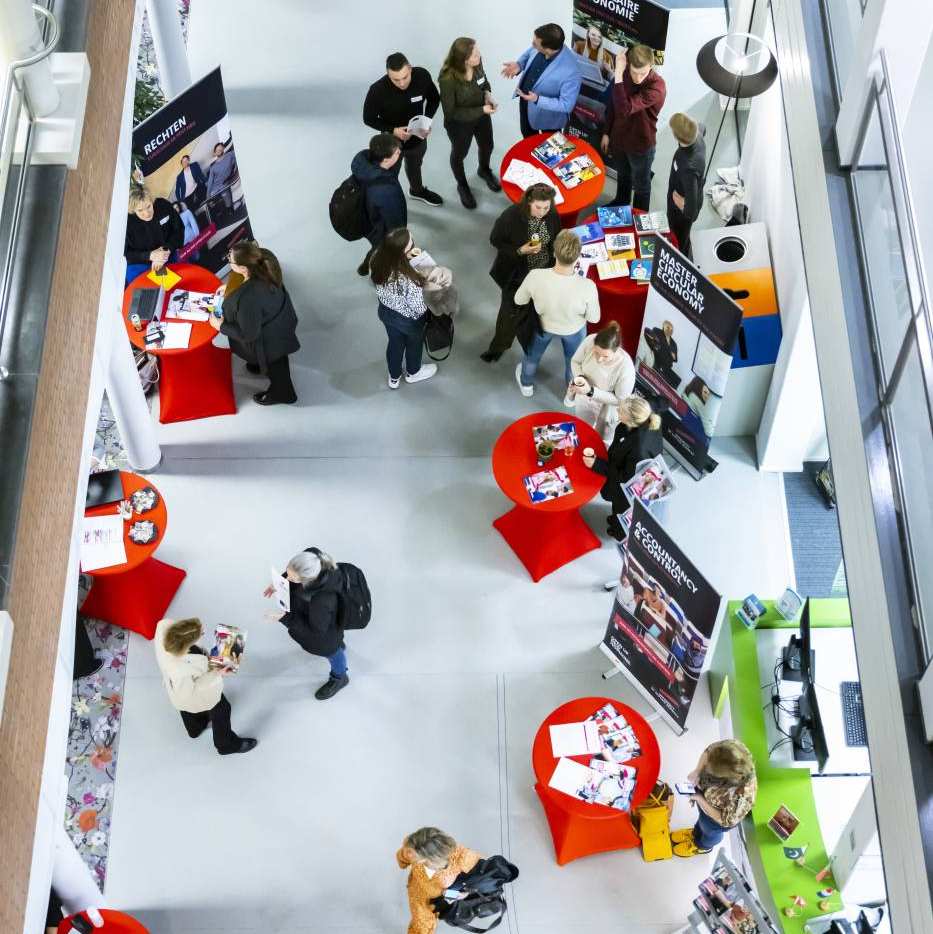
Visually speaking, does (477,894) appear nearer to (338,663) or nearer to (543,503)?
(338,663)

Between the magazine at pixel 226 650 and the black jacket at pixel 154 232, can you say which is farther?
the black jacket at pixel 154 232

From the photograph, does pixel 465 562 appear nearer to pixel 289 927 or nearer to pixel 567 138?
pixel 289 927

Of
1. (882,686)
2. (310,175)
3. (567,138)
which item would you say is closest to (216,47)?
(310,175)

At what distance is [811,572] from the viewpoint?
877 centimetres

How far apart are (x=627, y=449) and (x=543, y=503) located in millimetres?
661

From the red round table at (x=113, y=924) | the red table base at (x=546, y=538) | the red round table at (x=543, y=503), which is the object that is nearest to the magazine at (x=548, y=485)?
the red round table at (x=543, y=503)

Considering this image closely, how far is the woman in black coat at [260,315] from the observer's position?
866 cm

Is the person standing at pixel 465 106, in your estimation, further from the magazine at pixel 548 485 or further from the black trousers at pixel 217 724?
the black trousers at pixel 217 724

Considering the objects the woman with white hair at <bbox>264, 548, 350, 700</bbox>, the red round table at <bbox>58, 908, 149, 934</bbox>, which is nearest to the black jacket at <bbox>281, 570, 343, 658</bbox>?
the woman with white hair at <bbox>264, 548, 350, 700</bbox>

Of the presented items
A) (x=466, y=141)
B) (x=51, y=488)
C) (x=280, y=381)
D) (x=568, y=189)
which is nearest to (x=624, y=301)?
(x=568, y=189)

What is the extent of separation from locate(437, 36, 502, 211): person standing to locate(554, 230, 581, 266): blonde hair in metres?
2.08

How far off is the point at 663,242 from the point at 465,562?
2.56 meters

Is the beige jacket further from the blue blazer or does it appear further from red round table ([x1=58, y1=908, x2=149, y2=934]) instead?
the blue blazer

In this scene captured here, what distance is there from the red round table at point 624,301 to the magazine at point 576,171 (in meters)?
0.36
